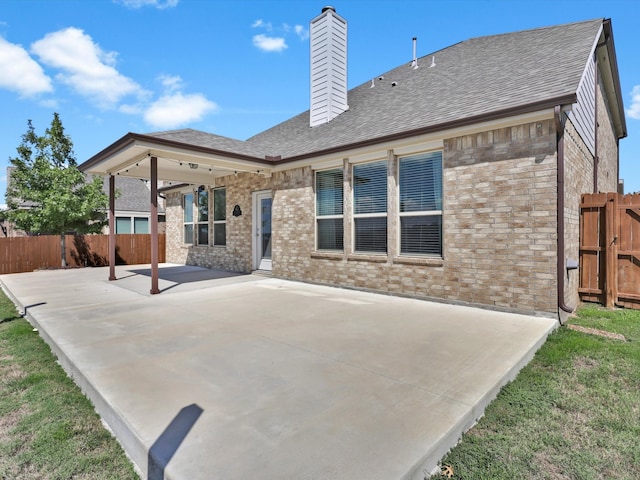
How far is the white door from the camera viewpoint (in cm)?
1010

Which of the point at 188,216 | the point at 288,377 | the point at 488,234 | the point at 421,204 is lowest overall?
the point at 288,377

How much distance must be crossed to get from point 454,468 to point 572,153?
19.0 feet

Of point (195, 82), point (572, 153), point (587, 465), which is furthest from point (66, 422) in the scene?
point (195, 82)

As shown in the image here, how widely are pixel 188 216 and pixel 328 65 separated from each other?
776 cm

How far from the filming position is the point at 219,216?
11.9 m

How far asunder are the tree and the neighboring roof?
5762mm

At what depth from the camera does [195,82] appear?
10930 millimetres

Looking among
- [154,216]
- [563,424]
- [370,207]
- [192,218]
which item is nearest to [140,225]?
[192,218]

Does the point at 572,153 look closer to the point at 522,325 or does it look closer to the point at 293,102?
the point at 522,325

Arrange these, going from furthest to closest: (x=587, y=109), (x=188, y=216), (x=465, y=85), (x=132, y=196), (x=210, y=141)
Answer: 1. (x=132, y=196)
2. (x=188, y=216)
3. (x=210, y=141)
4. (x=465, y=85)
5. (x=587, y=109)

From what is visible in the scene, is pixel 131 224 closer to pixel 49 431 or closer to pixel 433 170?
pixel 433 170

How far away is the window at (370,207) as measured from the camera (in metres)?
7.11

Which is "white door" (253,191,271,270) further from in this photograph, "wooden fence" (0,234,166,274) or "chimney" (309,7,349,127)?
"wooden fence" (0,234,166,274)

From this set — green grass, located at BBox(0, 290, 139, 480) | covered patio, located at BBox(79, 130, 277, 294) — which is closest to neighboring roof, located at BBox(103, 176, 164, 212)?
covered patio, located at BBox(79, 130, 277, 294)
